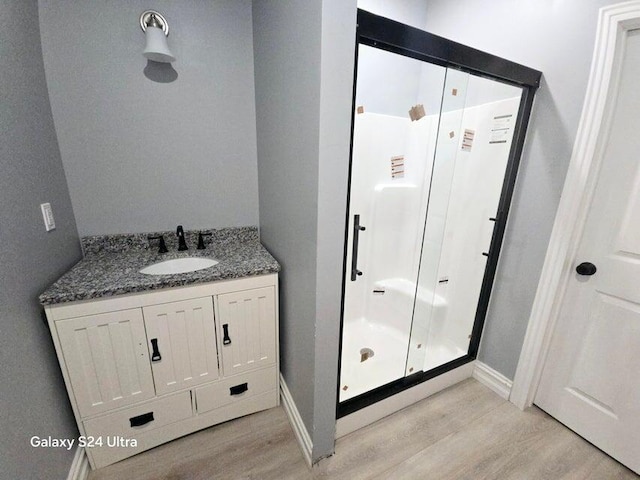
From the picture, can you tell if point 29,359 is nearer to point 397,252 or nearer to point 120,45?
point 120,45

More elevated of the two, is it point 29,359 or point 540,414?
point 29,359

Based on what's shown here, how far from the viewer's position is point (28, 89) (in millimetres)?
1138

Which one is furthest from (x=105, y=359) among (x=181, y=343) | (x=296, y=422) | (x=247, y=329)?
(x=296, y=422)

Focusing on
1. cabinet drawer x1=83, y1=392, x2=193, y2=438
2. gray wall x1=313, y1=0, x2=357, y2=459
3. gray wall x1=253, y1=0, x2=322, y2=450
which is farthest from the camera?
cabinet drawer x1=83, y1=392, x2=193, y2=438

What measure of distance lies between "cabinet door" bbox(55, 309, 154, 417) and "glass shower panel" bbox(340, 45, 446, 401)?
45.4 inches

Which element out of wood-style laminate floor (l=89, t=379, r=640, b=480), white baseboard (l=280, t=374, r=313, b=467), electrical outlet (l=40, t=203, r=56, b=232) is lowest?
wood-style laminate floor (l=89, t=379, r=640, b=480)

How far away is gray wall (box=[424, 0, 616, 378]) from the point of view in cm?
128

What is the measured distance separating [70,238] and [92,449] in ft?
3.35

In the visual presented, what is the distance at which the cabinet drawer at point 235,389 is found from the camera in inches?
55.3

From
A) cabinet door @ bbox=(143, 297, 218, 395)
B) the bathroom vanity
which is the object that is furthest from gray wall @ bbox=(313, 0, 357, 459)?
cabinet door @ bbox=(143, 297, 218, 395)

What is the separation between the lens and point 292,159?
1.20 meters

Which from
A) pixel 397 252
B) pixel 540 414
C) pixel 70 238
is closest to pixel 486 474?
pixel 540 414

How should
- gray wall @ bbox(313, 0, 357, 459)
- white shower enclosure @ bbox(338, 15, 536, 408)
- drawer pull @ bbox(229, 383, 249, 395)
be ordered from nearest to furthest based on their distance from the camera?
gray wall @ bbox(313, 0, 357, 459) < drawer pull @ bbox(229, 383, 249, 395) < white shower enclosure @ bbox(338, 15, 536, 408)

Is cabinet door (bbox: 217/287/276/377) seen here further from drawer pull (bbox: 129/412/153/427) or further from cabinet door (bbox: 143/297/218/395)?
drawer pull (bbox: 129/412/153/427)
